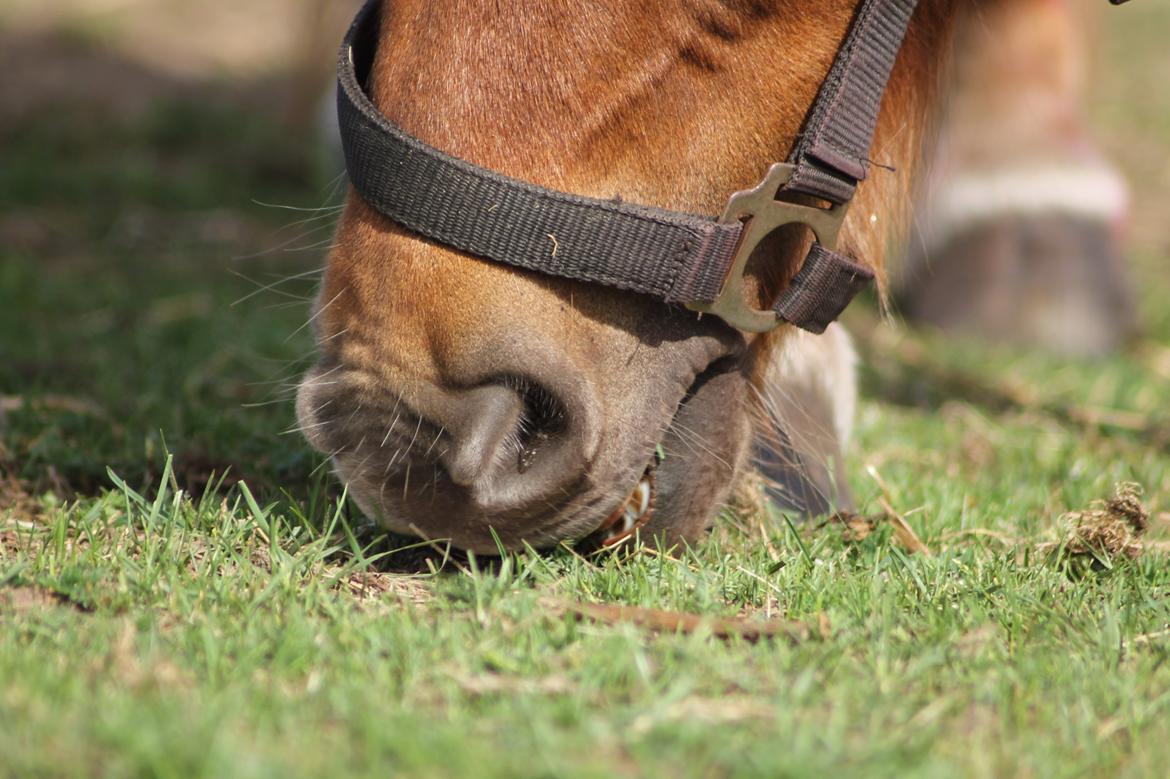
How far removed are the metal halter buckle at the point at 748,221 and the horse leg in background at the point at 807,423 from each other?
9.2 inches

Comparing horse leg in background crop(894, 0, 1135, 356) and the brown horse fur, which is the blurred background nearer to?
horse leg in background crop(894, 0, 1135, 356)

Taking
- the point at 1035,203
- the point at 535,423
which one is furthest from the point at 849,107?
the point at 1035,203

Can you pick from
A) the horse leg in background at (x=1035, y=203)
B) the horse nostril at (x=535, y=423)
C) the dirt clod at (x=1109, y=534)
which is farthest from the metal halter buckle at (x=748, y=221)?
the horse leg in background at (x=1035, y=203)

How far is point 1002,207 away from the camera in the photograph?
4.04m

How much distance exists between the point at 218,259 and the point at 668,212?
10.6 feet

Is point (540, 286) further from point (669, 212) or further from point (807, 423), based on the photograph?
point (807, 423)

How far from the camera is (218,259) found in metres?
4.47

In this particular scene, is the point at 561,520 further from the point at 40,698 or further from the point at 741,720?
the point at 40,698

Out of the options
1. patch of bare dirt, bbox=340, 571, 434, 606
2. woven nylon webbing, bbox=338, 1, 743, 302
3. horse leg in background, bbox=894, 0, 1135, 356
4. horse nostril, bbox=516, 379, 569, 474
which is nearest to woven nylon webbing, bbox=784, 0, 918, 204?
woven nylon webbing, bbox=338, 1, 743, 302

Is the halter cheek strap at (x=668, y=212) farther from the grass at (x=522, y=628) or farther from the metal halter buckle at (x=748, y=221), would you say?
the grass at (x=522, y=628)

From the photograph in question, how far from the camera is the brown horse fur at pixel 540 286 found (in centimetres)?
153

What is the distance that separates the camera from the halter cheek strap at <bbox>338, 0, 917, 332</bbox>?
60.7 inches

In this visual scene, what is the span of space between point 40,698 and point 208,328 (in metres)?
2.35

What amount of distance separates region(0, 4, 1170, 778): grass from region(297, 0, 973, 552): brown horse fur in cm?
15
